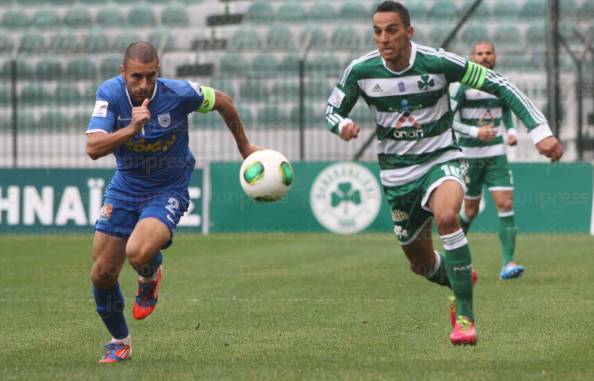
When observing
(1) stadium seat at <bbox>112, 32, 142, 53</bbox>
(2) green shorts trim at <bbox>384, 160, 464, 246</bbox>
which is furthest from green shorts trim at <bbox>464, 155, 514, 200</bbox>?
(1) stadium seat at <bbox>112, 32, 142, 53</bbox>

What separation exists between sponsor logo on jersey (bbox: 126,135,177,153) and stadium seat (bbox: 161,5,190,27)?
65.8ft

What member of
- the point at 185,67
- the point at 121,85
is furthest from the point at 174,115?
the point at 185,67

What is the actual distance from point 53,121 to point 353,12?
7255 mm

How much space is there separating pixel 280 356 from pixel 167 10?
21.0 meters

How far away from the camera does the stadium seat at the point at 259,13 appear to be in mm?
26953

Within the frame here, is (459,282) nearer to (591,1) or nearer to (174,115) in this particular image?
(174,115)

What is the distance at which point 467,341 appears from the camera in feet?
23.6

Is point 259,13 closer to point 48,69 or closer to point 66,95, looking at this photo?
point 48,69

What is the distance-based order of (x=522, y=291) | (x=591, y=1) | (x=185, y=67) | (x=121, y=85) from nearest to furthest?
(x=121, y=85) → (x=522, y=291) → (x=185, y=67) → (x=591, y=1)

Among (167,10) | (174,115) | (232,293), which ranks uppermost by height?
(167,10)

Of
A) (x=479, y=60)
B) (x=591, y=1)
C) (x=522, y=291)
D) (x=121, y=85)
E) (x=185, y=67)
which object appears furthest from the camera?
(x=591, y=1)

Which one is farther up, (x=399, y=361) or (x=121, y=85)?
(x=121, y=85)

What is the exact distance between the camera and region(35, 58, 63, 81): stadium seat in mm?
24000

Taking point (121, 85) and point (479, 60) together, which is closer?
point (121, 85)
